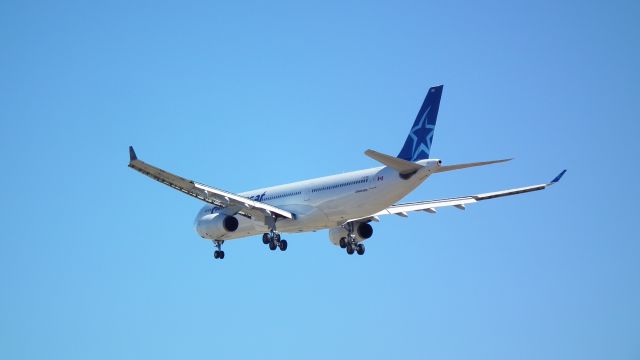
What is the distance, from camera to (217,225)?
61125 millimetres

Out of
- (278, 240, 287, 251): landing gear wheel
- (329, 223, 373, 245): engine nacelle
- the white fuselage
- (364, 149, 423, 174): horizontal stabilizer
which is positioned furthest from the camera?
(329, 223, 373, 245): engine nacelle

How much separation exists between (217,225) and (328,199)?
7616 millimetres

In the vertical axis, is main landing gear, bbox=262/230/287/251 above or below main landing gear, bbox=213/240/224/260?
below

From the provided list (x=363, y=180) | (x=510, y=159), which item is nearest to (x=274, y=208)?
(x=363, y=180)

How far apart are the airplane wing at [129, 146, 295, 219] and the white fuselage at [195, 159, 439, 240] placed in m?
0.89

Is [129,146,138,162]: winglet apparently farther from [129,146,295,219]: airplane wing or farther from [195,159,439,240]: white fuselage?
[195,159,439,240]: white fuselage

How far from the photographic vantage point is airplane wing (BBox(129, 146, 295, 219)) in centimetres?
5297

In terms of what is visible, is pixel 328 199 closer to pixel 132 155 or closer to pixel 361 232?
pixel 361 232

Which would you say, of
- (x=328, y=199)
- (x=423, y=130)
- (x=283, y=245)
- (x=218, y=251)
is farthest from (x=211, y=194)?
(x=423, y=130)

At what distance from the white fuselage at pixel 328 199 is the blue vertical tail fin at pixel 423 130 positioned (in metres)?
1.47

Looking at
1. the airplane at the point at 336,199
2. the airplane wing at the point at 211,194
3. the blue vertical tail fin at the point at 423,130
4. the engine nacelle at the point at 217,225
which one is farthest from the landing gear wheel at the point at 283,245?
the blue vertical tail fin at the point at 423,130

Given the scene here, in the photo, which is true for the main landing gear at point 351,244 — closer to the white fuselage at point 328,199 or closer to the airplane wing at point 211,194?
the white fuselage at point 328,199

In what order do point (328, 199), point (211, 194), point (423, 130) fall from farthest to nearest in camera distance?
point (328, 199), point (211, 194), point (423, 130)

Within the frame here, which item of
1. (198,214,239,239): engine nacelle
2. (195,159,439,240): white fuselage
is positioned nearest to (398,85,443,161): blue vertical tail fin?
(195,159,439,240): white fuselage
